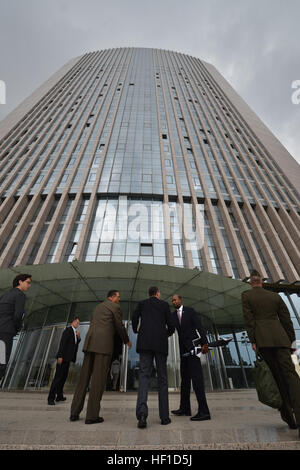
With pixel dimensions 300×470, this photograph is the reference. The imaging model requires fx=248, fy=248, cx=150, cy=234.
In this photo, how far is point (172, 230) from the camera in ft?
64.7

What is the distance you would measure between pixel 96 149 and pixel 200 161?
35.8ft

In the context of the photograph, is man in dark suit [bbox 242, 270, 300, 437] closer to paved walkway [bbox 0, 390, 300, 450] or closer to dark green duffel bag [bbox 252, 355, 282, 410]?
dark green duffel bag [bbox 252, 355, 282, 410]

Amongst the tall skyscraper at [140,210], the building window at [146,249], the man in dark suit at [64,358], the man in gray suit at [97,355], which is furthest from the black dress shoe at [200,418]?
the building window at [146,249]

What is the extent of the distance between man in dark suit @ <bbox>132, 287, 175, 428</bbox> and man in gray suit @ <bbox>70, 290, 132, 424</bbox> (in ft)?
Answer: 0.87

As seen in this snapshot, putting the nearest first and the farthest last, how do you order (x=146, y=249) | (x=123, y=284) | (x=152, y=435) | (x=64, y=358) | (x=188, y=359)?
(x=152, y=435)
(x=188, y=359)
(x=64, y=358)
(x=123, y=284)
(x=146, y=249)

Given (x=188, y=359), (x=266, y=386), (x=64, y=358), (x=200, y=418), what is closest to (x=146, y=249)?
(x=64, y=358)

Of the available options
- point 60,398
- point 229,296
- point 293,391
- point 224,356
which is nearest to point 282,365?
point 293,391

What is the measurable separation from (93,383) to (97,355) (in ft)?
1.17

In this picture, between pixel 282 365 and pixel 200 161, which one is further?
pixel 200 161

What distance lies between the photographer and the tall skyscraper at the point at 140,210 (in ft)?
38.9

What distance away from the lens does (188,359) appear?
3951 mm

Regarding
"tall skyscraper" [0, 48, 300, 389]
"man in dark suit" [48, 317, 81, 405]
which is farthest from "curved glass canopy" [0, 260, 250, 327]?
"man in dark suit" [48, 317, 81, 405]

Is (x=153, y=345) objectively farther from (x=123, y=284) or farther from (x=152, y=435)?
(x=123, y=284)
